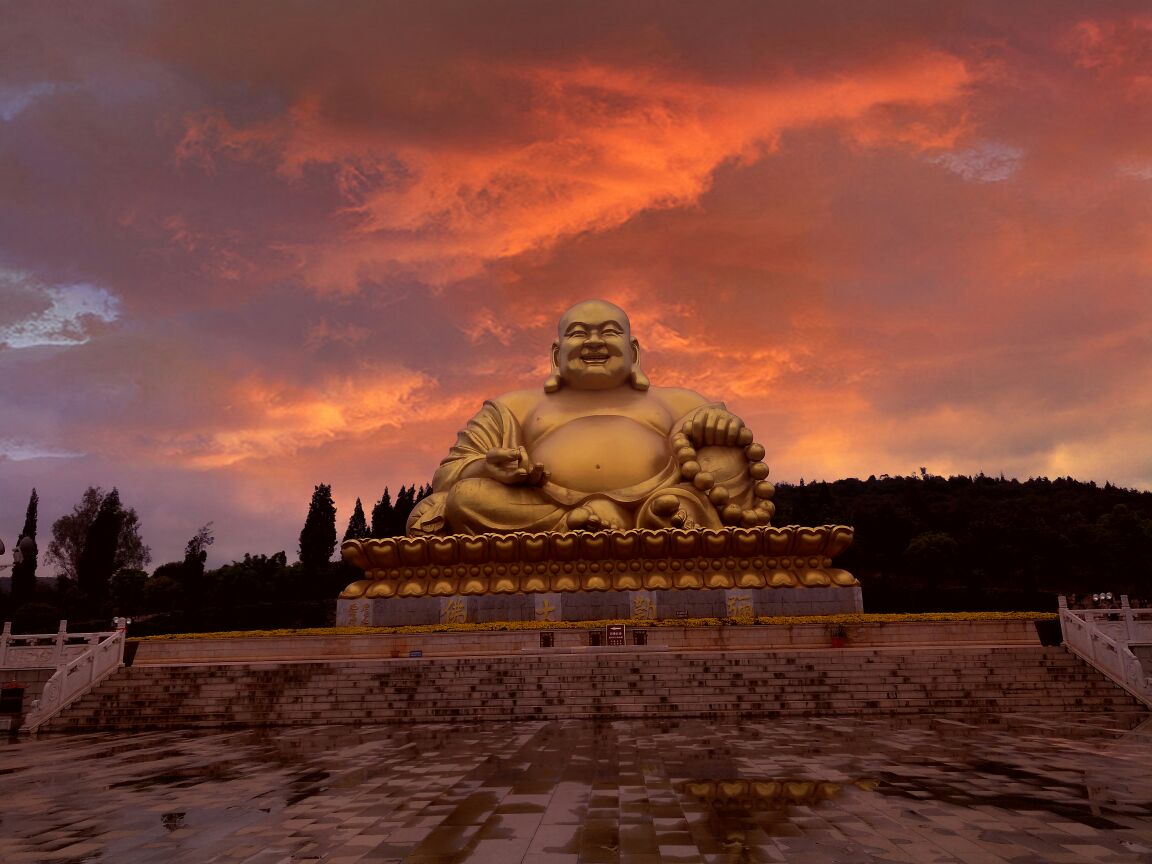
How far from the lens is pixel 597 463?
658 inches

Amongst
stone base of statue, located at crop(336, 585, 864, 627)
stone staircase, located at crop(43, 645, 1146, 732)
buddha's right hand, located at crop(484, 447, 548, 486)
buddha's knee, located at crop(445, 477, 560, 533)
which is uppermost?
buddha's right hand, located at crop(484, 447, 548, 486)

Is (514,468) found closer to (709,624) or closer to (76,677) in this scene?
(709,624)

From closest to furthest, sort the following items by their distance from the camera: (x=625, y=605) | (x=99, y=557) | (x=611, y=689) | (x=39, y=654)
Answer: (x=611, y=689) < (x=39, y=654) < (x=625, y=605) < (x=99, y=557)

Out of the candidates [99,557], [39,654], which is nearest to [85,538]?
[99,557]

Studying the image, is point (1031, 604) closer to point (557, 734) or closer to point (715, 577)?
point (715, 577)

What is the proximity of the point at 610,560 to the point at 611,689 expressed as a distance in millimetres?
5513

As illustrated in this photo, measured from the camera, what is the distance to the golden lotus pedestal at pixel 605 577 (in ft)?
50.0

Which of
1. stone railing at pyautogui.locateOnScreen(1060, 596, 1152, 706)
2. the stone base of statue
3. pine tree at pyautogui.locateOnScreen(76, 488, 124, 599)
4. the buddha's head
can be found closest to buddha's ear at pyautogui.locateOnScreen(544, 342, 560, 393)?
the buddha's head

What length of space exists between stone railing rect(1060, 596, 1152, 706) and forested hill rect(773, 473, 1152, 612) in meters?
13.8

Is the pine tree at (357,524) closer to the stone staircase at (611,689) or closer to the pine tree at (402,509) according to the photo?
the pine tree at (402,509)

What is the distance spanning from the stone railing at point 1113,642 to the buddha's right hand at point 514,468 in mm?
9589

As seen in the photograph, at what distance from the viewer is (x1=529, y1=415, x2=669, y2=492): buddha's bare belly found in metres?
16.7

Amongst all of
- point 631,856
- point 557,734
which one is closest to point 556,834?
point 631,856

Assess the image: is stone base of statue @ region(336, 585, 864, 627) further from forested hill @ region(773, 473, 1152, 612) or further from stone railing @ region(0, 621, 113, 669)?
forested hill @ region(773, 473, 1152, 612)
